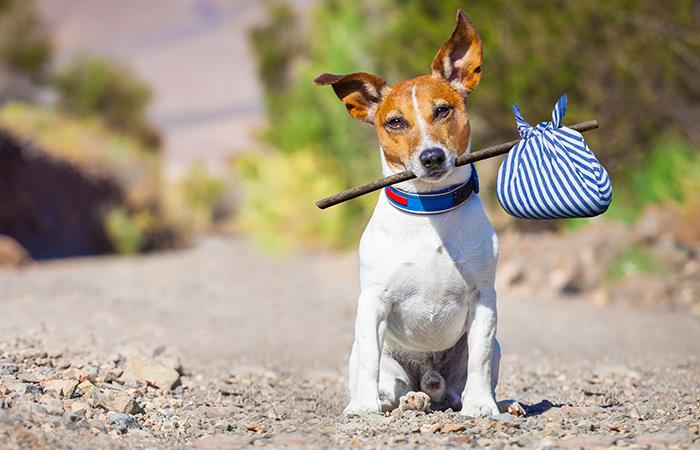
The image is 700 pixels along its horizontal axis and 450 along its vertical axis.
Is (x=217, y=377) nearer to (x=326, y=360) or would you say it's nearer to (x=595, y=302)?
(x=326, y=360)

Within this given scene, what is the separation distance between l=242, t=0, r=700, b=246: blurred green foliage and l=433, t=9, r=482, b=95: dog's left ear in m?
8.88

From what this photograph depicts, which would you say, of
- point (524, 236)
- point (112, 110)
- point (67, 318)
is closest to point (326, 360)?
point (67, 318)

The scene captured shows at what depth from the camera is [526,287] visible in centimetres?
1111

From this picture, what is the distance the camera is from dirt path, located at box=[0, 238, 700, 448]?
3.83 meters

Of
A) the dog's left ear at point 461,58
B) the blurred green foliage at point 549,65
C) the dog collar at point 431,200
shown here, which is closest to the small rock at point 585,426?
the dog collar at point 431,200

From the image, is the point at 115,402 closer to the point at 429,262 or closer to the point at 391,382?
the point at 391,382

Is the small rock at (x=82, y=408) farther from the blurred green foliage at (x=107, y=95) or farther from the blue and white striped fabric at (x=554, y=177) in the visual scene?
the blurred green foliage at (x=107, y=95)

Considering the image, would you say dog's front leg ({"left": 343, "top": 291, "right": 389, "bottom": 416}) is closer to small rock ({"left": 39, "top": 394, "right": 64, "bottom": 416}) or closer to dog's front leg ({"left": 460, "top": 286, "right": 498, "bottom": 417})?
dog's front leg ({"left": 460, "top": 286, "right": 498, "bottom": 417})

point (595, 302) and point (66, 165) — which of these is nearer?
point (595, 302)

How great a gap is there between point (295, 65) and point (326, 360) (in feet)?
71.0

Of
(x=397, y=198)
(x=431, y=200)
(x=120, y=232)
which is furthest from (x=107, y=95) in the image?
(x=431, y=200)

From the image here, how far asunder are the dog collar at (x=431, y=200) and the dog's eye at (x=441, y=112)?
32cm

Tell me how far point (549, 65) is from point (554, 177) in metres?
9.92

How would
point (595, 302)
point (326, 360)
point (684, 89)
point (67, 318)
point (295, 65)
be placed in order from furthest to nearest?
1. point (295, 65)
2. point (684, 89)
3. point (595, 302)
4. point (67, 318)
5. point (326, 360)
